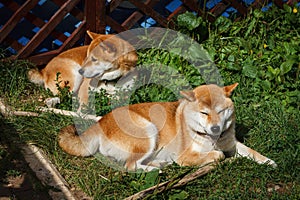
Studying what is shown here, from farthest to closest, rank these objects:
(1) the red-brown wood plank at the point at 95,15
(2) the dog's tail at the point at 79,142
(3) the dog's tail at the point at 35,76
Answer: (1) the red-brown wood plank at the point at 95,15, (3) the dog's tail at the point at 35,76, (2) the dog's tail at the point at 79,142

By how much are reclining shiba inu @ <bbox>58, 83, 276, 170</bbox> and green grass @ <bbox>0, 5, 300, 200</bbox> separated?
0.12 metres

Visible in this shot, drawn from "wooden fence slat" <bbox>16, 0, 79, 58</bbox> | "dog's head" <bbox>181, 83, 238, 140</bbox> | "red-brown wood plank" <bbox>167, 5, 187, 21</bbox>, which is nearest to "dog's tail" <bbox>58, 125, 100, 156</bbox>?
"dog's head" <bbox>181, 83, 238, 140</bbox>

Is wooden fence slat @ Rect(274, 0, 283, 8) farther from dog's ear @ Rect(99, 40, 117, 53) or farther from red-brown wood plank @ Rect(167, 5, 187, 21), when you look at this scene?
dog's ear @ Rect(99, 40, 117, 53)

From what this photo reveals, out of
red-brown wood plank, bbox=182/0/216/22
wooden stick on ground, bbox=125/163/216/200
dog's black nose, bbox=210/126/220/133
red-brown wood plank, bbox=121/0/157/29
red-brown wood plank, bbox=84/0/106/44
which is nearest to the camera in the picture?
wooden stick on ground, bbox=125/163/216/200

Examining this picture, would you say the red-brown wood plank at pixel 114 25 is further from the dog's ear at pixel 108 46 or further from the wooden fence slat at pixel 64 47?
the dog's ear at pixel 108 46

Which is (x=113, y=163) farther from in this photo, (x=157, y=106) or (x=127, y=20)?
(x=127, y=20)

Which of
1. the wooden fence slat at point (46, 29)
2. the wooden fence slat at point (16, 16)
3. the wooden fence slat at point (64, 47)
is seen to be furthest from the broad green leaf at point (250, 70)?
the wooden fence slat at point (16, 16)

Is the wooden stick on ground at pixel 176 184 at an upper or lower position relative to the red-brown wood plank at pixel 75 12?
lower

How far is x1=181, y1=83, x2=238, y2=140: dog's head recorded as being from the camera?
16.1ft

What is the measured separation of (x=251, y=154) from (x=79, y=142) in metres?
1.56

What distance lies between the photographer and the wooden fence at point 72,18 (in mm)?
6586

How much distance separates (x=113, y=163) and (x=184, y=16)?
2412 millimetres

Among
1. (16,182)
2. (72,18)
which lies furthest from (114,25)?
(16,182)

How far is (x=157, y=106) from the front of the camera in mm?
5312
